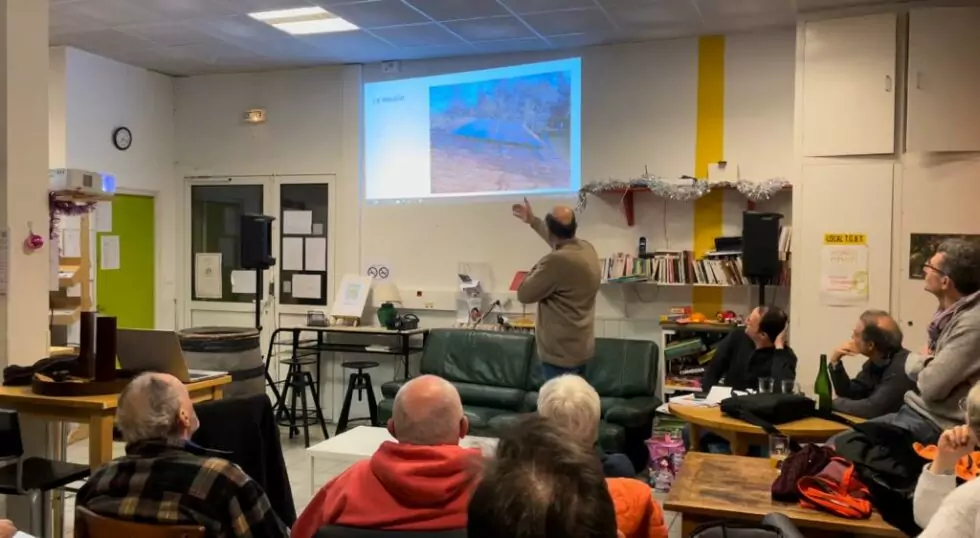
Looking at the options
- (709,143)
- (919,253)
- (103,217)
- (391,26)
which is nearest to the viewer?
(919,253)

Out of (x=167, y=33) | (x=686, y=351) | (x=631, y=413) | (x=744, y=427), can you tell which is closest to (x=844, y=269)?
(x=686, y=351)

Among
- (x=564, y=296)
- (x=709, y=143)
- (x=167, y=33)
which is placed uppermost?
(x=167, y=33)

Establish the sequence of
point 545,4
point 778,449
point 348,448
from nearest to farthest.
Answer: point 778,449 → point 348,448 → point 545,4

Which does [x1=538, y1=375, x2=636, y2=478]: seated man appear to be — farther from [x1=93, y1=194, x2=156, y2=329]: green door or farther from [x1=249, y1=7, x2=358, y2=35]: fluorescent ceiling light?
[x1=93, y1=194, x2=156, y2=329]: green door

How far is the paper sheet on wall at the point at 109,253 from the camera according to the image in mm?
7031

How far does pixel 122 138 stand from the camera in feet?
23.5

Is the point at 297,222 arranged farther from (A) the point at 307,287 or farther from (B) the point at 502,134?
(B) the point at 502,134

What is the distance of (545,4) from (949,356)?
3433 mm

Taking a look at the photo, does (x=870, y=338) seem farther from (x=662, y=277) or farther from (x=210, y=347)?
(x=210, y=347)

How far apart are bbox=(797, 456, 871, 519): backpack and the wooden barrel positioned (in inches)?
137

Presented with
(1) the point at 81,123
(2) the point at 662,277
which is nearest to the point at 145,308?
(1) the point at 81,123

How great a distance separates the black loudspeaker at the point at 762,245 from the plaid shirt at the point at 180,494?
4010 mm

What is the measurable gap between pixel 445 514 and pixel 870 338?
2.74 metres

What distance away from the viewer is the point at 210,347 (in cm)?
504
